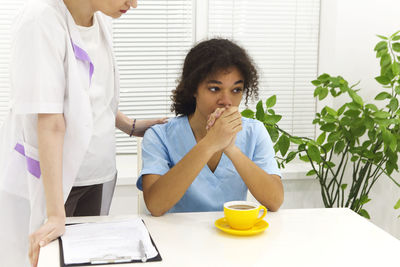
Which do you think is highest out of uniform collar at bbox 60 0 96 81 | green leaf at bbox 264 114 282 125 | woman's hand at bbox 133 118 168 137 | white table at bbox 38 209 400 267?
uniform collar at bbox 60 0 96 81

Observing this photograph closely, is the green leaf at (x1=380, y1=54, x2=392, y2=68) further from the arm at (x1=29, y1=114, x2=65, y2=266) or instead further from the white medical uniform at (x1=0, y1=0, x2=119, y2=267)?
the arm at (x1=29, y1=114, x2=65, y2=266)

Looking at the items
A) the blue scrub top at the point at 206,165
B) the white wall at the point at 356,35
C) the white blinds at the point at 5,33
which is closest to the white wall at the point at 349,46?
the white wall at the point at 356,35

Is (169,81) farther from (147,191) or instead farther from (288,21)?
(147,191)

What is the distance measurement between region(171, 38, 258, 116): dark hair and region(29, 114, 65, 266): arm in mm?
486

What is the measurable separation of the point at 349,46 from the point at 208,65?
4.82ft

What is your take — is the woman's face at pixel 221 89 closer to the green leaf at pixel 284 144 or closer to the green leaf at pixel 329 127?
the green leaf at pixel 284 144

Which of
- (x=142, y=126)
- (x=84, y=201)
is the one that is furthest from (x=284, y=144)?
(x=84, y=201)

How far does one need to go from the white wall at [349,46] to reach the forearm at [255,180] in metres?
1.27

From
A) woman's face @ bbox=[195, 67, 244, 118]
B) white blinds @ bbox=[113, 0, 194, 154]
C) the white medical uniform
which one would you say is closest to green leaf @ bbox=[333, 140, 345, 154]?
white blinds @ bbox=[113, 0, 194, 154]

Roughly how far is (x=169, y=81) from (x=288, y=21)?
2.51 feet

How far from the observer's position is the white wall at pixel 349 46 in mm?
2752

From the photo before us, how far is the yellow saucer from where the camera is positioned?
4.07 feet

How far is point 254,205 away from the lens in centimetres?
132

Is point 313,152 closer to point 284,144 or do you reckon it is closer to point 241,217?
point 284,144
